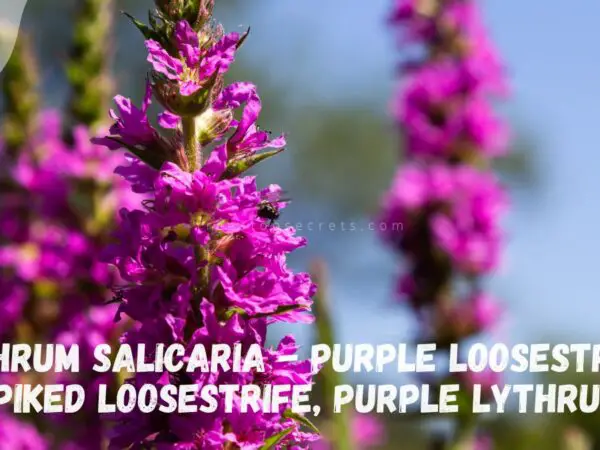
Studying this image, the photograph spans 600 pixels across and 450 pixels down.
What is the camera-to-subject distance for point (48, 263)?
4.06 metres

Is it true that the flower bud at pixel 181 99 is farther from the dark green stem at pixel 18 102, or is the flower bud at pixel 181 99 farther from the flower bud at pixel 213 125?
the dark green stem at pixel 18 102

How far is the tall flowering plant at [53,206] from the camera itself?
3.92 meters

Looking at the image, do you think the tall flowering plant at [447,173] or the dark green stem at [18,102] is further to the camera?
the tall flowering plant at [447,173]

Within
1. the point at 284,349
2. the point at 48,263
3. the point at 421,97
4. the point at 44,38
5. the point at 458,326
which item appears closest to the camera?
the point at 284,349

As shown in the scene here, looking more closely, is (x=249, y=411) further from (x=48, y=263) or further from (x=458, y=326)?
(x=458, y=326)

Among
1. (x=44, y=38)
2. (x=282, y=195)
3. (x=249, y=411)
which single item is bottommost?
(x=249, y=411)

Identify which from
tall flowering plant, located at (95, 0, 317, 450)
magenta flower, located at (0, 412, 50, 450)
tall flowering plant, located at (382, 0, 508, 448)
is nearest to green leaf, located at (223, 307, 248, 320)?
tall flowering plant, located at (95, 0, 317, 450)

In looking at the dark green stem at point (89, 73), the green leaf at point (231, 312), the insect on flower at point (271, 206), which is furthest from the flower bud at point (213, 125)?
the dark green stem at point (89, 73)

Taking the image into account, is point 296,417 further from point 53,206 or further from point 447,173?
point 447,173

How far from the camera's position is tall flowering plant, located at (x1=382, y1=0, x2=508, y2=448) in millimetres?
5758

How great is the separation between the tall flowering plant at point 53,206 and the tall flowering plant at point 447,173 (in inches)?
82.2

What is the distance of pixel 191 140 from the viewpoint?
6.43 feet

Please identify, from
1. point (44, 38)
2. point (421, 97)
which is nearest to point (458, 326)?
point (421, 97)

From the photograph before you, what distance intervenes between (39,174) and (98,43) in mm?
608
